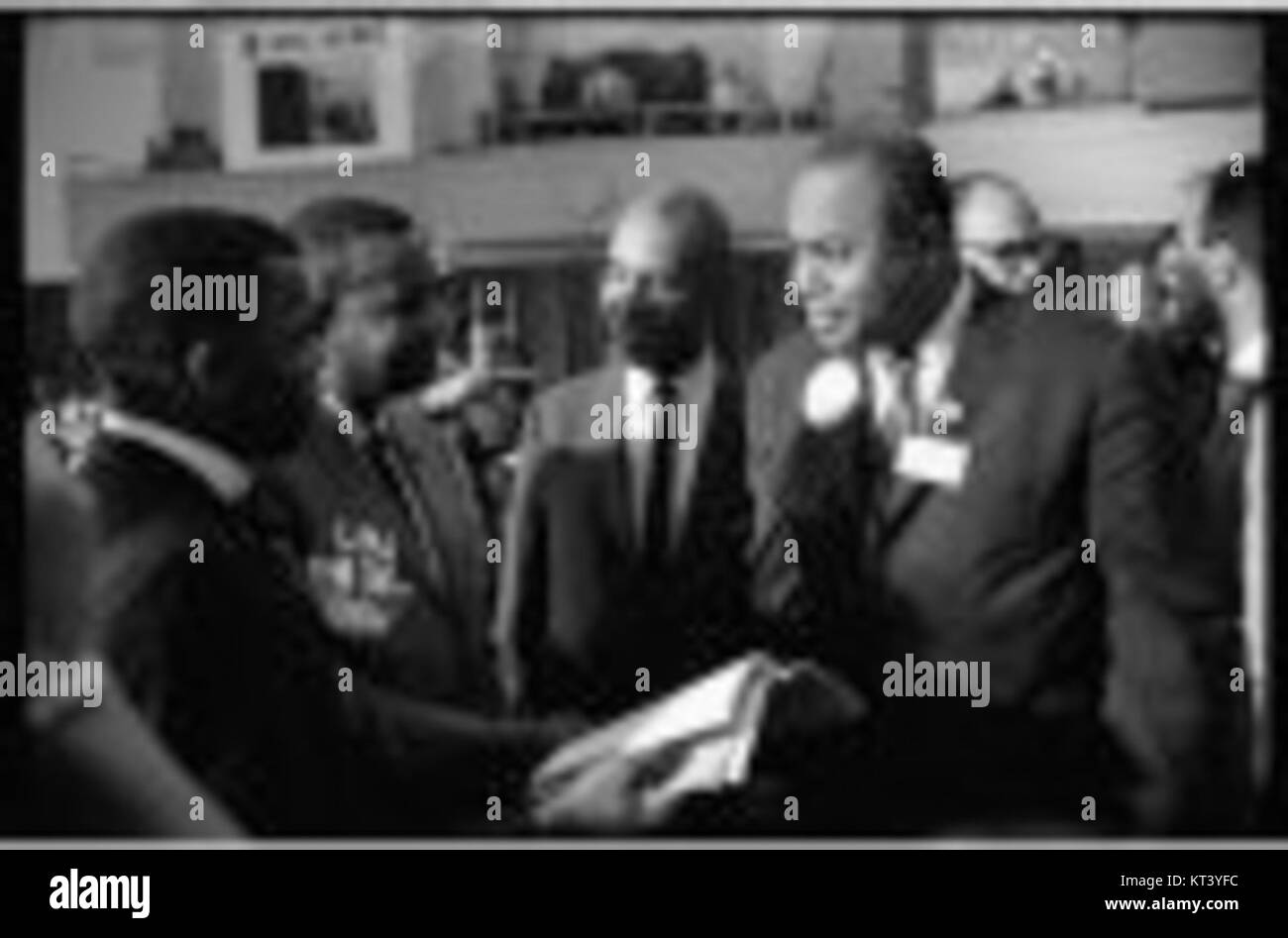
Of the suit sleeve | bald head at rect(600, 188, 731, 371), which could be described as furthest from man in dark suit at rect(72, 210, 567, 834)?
the suit sleeve

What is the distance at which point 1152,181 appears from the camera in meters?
4.61

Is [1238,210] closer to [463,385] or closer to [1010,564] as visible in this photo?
[1010,564]

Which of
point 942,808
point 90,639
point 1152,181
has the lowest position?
point 942,808

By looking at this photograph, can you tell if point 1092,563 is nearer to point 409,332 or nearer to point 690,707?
point 690,707

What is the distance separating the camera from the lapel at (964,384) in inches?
180

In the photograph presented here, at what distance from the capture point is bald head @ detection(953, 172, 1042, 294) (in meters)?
4.59

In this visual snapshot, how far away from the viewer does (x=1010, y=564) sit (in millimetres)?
4578

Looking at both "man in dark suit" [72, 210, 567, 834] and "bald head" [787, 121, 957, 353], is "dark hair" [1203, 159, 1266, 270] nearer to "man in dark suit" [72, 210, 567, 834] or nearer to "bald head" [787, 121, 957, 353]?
"bald head" [787, 121, 957, 353]

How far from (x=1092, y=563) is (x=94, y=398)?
1.53 metres

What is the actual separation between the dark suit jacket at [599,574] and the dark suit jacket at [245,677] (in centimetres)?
12

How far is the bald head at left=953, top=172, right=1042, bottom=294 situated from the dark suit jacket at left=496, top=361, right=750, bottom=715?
0.47 meters

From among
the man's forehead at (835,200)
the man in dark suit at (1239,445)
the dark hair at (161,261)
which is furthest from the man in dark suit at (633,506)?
the man in dark suit at (1239,445)

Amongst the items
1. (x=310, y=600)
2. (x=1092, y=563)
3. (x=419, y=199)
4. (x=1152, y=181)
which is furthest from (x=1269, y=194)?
(x=310, y=600)

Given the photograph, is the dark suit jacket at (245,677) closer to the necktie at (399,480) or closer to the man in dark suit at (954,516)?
the necktie at (399,480)
